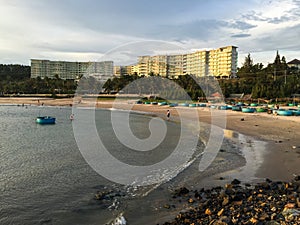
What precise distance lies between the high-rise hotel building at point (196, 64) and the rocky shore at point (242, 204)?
104 meters

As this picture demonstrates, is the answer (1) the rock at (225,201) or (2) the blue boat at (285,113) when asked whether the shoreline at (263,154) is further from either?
(2) the blue boat at (285,113)

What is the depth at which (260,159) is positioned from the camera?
1644 centimetres

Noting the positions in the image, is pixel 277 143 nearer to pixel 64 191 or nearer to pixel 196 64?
pixel 64 191

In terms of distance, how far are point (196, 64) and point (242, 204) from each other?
422ft

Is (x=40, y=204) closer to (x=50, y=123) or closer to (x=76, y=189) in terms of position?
(x=76, y=189)

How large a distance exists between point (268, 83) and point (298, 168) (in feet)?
220

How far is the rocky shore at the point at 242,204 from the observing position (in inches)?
276

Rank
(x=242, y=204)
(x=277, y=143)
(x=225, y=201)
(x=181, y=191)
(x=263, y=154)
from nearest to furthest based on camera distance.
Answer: (x=242, y=204)
(x=225, y=201)
(x=181, y=191)
(x=263, y=154)
(x=277, y=143)

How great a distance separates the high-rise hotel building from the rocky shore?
10416 cm

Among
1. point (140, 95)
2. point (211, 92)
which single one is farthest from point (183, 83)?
point (140, 95)

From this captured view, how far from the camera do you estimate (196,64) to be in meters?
134

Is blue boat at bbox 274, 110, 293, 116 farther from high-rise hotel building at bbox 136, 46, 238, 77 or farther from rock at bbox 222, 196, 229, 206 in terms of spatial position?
high-rise hotel building at bbox 136, 46, 238, 77

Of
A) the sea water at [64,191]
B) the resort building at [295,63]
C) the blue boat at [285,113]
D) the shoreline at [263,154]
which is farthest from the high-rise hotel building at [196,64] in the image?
the sea water at [64,191]

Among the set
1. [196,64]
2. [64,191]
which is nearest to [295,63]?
[196,64]
